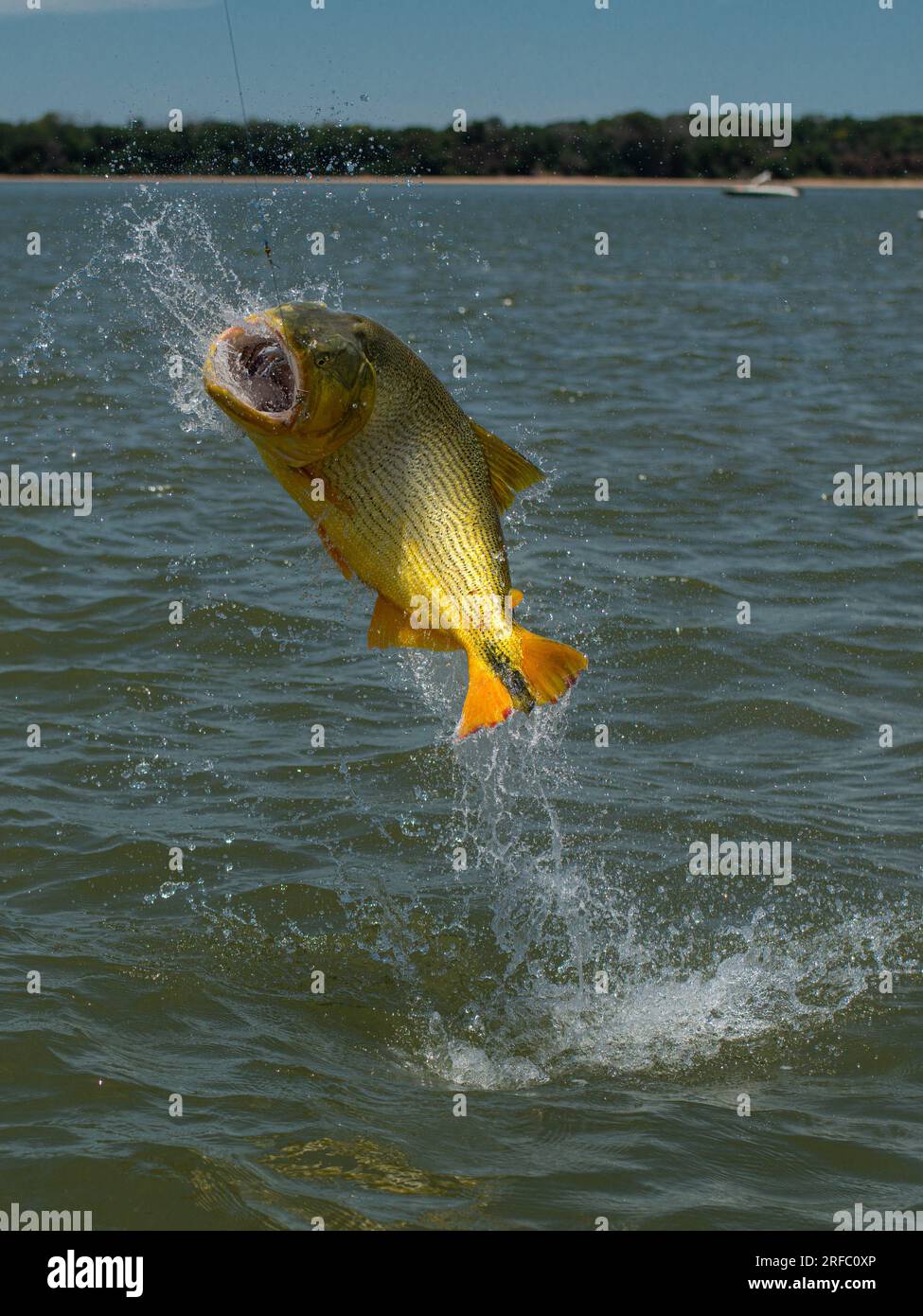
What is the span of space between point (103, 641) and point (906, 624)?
5.47 m

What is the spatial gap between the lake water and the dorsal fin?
807mm

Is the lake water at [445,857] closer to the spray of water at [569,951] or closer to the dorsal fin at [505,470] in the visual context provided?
the spray of water at [569,951]

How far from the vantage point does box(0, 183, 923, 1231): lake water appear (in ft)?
18.5

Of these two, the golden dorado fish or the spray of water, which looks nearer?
the golden dorado fish

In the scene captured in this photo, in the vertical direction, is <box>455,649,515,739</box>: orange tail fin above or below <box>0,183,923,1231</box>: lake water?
above

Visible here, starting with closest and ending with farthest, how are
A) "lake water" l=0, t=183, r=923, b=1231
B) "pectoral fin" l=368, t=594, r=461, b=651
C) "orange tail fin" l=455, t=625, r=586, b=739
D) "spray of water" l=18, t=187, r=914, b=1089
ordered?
"orange tail fin" l=455, t=625, r=586, b=739, "pectoral fin" l=368, t=594, r=461, b=651, "lake water" l=0, t=183, r=923, b=1231, "spray of water" l=18, t=187, r=914, b=1089

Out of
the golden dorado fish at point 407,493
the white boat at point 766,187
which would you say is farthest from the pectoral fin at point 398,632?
the white boat at point 766,187

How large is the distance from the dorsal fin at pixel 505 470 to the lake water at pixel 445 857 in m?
0.81

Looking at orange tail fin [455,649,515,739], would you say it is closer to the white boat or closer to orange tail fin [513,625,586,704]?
orange tail fin [513,625,586,704]

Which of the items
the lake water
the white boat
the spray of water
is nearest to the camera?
the lake water

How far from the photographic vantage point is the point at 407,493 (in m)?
4.35

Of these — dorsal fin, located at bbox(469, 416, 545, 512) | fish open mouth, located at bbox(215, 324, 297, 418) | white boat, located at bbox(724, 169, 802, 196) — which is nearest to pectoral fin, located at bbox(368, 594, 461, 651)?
dorsal fin, located at bbox(469, 416, 545, 512)

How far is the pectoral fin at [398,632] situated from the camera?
4.48m

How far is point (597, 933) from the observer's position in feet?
24.6
